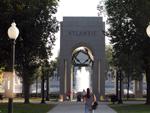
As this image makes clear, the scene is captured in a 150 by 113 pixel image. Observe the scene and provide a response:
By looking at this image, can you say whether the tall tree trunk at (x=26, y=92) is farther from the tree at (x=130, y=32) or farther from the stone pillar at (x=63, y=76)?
the tree at (x=130, y=32)

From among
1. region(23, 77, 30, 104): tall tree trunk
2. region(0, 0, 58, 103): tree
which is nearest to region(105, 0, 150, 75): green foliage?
region(0, 0, 58, 103): tree

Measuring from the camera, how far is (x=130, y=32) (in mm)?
51406

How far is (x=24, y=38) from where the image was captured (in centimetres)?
4350

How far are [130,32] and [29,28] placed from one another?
1268 cm

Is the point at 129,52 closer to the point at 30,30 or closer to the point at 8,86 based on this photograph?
the point at 30,30

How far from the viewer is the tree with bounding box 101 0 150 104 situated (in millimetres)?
46594

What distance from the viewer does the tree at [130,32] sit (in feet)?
153

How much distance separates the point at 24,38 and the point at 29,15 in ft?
8.33

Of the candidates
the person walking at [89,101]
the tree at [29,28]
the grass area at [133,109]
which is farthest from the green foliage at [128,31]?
the person walking at [89,101]

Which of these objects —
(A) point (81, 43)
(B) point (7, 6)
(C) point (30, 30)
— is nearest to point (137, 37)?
(C) point (30, 30)

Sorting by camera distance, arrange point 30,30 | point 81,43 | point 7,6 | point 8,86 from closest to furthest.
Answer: point 8,86, point 7,6, point 30,30, point 81,43

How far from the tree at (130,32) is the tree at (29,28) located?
7725 millimetres

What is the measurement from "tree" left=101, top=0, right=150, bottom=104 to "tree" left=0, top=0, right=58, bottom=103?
7725 mm

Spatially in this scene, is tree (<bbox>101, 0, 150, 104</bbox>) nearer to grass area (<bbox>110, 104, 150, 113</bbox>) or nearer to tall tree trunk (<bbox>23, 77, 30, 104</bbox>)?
grass area (<bbox>110, 104, 150, 113</bbox>)
